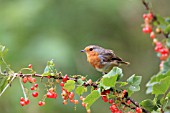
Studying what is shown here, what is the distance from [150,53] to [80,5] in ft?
4.36

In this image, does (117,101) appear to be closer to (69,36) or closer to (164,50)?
(164,50)

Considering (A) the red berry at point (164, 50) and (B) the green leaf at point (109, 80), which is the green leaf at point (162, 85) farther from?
Result: (A) the red berry at point (164, 50)

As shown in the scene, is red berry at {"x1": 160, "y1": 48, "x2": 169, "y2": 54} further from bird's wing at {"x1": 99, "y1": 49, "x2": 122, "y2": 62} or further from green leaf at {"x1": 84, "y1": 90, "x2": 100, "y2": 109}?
green leaf at {"x1": 84, "y1": 90, "x2": 100, "y2": 109}

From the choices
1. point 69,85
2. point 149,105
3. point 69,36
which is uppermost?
point 69,36

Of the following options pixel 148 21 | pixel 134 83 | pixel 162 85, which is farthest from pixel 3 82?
pixel 148 21

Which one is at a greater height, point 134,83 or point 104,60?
point 104,60

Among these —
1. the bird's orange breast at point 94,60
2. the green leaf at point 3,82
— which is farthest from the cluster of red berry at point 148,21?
the green leaf at point 3,82

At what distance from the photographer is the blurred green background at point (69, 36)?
5691 millimetres

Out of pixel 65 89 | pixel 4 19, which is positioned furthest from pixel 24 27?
pixel 65 89

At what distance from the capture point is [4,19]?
251 inches

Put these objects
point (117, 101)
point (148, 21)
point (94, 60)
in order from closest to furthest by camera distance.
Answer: point (117, 101) < point (148, 21) < point (94, 60)

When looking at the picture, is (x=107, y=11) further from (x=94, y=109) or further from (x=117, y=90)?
(x=117, y=90)

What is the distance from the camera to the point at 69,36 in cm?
640

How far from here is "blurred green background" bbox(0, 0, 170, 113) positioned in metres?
5.69
